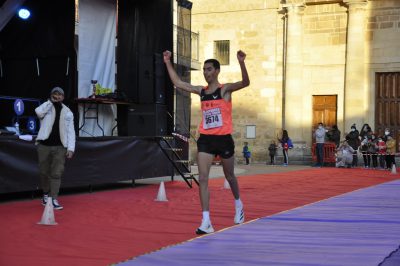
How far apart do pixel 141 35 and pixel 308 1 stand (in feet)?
50.7

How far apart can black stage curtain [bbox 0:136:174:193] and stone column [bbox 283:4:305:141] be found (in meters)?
14.5

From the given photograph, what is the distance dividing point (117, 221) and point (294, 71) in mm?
21612

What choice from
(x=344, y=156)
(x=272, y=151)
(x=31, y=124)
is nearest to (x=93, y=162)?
(x=31, y=124)

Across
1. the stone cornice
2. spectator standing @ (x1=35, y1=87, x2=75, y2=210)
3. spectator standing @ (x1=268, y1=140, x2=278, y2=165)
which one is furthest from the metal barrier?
spectator standing @ (x1=35, y1=87, x2=75, y2=210)

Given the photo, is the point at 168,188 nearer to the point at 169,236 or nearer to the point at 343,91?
the point at 169,236

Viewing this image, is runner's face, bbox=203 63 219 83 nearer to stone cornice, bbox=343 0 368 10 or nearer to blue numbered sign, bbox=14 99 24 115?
blue numbered sign, bbox=14 99 24 115

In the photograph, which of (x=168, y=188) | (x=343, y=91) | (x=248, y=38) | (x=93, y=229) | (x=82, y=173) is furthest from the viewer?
(x=248, y=38)

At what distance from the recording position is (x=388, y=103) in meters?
27.8

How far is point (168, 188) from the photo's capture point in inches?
548

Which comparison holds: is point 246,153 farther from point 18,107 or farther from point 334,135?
point 18,107

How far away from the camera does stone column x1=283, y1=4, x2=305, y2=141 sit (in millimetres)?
28703

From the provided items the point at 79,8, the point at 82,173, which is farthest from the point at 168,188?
the point at 79,8

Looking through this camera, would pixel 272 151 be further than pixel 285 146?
Yes

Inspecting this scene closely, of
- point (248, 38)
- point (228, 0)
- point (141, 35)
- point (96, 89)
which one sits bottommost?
point (96, 89)
